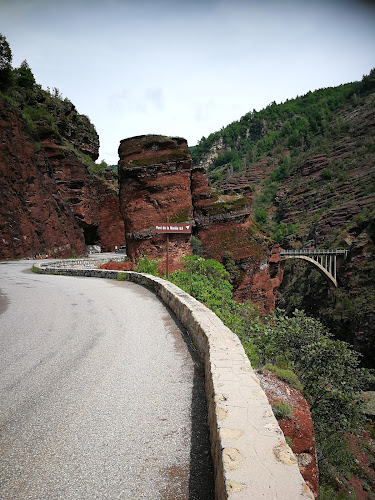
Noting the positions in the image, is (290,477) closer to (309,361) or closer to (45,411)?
(45,411)

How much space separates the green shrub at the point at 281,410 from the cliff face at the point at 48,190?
22394 mm

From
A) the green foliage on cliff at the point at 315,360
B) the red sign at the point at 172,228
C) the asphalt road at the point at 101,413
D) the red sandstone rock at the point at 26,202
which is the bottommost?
the green foliage on cliff at the point at 315,360

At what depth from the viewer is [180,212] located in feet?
73.0

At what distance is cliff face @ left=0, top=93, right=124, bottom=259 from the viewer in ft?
77.9

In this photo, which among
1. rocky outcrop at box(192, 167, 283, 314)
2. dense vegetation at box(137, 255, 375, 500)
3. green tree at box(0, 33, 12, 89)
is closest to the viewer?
dense vegetation at box(137, 255, 375, 500)

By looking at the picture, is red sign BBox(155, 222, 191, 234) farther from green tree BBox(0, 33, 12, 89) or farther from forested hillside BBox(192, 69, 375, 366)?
green tree BBox(0, 33, 12, 89)

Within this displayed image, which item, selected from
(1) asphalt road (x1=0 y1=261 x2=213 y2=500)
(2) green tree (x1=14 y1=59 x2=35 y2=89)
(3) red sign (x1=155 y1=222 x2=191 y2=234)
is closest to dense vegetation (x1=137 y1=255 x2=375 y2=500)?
(3) red sign (x1=155 y1=222 x2=191 y2=234)

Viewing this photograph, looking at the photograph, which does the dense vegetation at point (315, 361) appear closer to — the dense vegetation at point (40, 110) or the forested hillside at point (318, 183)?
the forested hillside at point (318, 183)

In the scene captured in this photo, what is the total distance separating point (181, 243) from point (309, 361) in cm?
1368

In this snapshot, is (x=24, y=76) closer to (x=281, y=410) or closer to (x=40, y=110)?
Answer: (x=40, y=110)

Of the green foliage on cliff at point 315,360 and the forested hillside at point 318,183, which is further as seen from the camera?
the forested hillside at point 318,183

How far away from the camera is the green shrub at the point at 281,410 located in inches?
145

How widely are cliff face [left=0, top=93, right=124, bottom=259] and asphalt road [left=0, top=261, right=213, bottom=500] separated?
1956 cm

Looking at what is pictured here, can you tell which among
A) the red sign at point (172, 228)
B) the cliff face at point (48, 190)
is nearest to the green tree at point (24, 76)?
the cliff face at point (48, 190)
